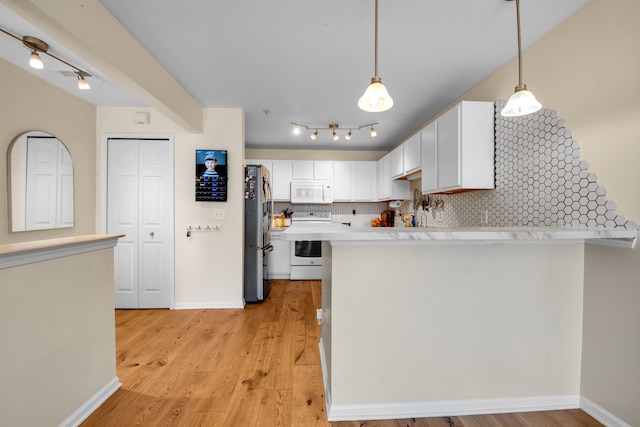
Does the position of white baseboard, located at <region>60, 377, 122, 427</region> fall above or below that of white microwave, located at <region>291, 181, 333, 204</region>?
below

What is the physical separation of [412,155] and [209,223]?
105 inches

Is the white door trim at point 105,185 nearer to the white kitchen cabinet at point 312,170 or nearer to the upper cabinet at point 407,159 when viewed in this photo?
the white kitchen cabinet at point 312,170

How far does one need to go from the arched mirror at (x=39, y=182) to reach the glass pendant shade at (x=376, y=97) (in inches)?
117

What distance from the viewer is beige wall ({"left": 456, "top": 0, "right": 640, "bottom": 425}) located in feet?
4.20

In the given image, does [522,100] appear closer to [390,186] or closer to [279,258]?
[390,186]

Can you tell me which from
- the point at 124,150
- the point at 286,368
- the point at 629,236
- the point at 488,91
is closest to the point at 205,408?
the point at 286,368

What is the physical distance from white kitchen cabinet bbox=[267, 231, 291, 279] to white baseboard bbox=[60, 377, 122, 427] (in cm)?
280

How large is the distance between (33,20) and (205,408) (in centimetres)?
229

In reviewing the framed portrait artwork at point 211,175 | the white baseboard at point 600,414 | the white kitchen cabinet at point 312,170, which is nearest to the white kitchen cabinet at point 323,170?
the white kitchen cabinet at point 312,170

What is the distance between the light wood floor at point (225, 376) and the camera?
146cm

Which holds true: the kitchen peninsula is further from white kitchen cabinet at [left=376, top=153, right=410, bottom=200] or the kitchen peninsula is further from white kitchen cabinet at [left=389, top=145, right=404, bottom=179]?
white kitchen cabinet at [left=376, top=153, right=410, bottom=200]

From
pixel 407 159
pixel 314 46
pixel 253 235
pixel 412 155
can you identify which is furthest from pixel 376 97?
pixel 253 235

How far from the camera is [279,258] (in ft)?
14.7

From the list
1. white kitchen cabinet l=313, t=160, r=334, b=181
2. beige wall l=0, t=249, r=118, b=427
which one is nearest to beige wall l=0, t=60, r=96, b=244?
beige wall l=0, t=249, r=118, b=427
